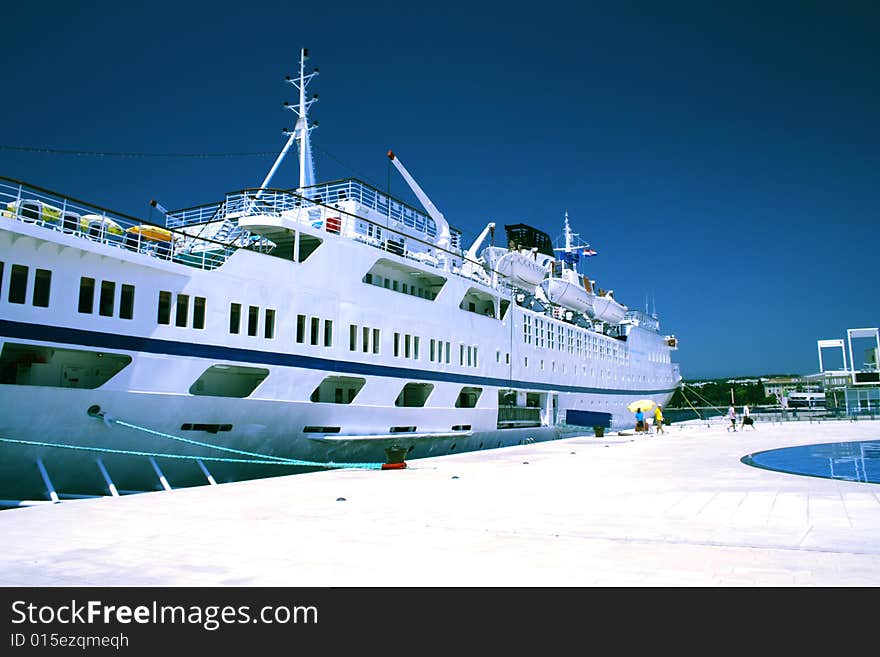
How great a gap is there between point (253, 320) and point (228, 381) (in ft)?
6.82

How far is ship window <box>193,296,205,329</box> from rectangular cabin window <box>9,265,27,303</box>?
3587mm

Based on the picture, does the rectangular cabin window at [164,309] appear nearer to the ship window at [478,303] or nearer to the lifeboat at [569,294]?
the ship window at [478,303]

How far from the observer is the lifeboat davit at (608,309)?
45188 millimetres

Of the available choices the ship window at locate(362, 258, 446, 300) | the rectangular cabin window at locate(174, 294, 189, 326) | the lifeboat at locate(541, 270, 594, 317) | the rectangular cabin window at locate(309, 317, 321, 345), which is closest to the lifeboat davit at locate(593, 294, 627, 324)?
the lifeboat at locate(541, 270, 594, 317)

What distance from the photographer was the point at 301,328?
1834 centimetres

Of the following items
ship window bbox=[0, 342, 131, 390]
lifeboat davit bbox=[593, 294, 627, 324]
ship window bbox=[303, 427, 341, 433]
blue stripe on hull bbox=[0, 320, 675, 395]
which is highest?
lifeboat davit bbox=[593, 294, 627, 324]

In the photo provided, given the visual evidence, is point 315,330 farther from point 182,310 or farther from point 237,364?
point 182,310

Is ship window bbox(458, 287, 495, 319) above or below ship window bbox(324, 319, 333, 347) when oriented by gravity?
above

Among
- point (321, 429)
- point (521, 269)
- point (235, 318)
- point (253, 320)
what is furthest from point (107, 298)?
point (521, 269)

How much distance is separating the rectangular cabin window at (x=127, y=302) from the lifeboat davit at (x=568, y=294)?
27.8 meters

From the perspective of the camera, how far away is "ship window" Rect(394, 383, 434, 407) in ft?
79.4

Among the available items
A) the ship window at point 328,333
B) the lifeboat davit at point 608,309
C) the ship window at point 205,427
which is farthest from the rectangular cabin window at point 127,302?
the lifeboat davit at point 608,309

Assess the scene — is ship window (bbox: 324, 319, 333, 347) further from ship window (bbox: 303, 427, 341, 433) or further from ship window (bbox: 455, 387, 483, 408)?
ship window (bbox: 455, 387, 483, 408)
